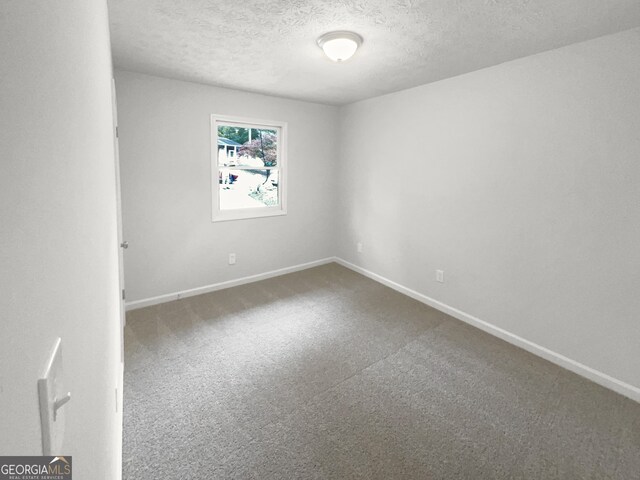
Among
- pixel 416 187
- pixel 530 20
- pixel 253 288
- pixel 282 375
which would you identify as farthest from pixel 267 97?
pixel 282 375

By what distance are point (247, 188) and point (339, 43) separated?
7.92 ft

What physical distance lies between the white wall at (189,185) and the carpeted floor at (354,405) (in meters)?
0.68

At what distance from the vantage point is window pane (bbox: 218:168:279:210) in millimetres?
4148

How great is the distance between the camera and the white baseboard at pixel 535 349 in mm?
2369

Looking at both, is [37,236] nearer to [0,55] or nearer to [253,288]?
[0,55]

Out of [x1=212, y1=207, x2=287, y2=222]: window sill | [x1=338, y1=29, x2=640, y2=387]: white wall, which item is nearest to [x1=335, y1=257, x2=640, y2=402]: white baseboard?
[x1=338, y1=29, x2=640, y2=387]: white wall

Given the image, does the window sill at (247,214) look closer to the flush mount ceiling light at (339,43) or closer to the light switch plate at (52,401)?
the flush mount ceiling light at (339,43)

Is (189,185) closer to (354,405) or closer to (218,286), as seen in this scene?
(218,286)

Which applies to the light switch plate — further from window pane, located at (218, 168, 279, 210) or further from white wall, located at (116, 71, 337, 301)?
window pane, located at (218, 168, 279, 210)

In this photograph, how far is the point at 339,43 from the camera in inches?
90.6

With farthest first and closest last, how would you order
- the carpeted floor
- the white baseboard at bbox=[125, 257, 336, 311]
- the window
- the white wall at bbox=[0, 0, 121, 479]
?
the window → the white baseboard at bbox=[125, 257, 336, 311] → the carpeted floor → the white wall at bbox=[0, 0, 121, 479]

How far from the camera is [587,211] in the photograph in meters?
2.45

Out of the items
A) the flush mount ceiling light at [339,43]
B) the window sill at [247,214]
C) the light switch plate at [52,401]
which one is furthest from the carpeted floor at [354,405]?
the flush mount ceiling light at [339,43]

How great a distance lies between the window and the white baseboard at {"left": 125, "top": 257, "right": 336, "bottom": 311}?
811mm
